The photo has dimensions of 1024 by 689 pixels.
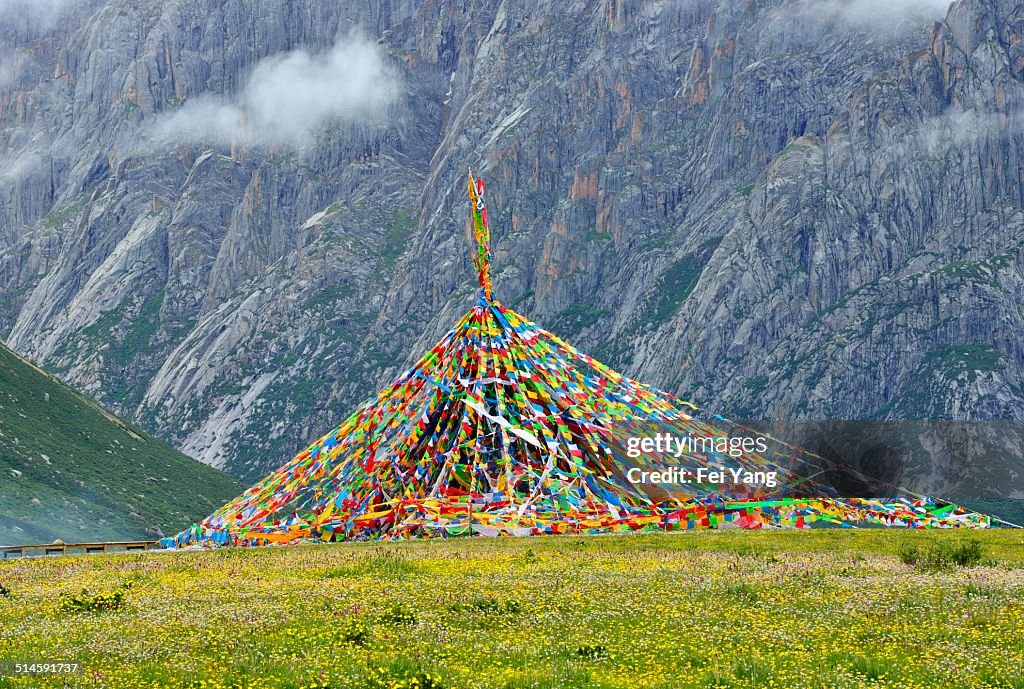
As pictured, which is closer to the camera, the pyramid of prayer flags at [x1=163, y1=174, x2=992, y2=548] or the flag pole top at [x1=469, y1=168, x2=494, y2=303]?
the pyramid of prayer flags at [x1=163, y1=174, x2=992, y2=548]

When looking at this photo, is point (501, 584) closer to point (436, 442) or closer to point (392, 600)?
point (392, 600)

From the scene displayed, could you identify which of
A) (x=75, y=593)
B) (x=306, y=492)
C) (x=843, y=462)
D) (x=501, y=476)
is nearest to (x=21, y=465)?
(x=306, y=492)

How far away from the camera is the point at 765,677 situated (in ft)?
67.0

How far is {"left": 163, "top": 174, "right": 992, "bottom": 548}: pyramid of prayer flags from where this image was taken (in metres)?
63.9

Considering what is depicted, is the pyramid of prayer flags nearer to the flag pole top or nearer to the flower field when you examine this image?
the flag pole top

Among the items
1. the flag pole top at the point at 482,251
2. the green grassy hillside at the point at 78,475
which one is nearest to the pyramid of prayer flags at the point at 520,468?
the flag pole top at the point at 482,251

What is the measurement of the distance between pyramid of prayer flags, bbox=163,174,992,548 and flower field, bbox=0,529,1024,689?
23.9 metres

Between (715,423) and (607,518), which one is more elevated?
(715,423)

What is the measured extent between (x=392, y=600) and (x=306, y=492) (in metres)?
43.8

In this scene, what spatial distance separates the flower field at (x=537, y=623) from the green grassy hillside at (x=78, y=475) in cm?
7849

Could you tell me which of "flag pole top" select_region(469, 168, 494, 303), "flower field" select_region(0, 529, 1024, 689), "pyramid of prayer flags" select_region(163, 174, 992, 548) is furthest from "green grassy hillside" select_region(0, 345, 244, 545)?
"flower field" select_region(0, 529, 1024, 689)

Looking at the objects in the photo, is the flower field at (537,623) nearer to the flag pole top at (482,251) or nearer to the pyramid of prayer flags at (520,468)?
the pyramid of prayer flags at (520,468)

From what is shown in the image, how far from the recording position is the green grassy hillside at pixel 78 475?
372 feet

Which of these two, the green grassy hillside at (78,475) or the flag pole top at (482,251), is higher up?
the flag pole top at (482,251)
